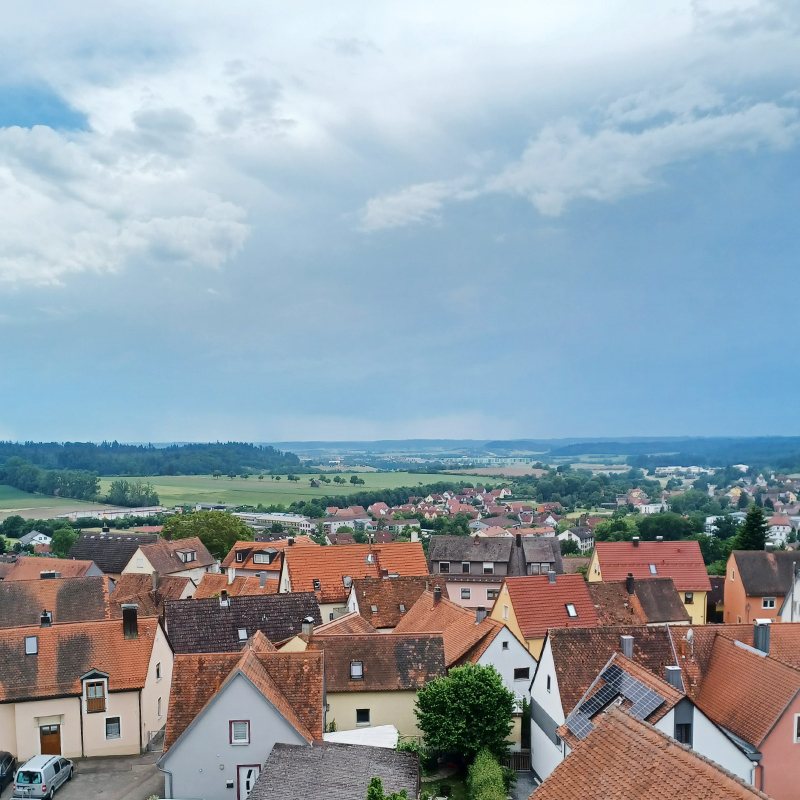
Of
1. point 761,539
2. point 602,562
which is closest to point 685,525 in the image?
point 761,539

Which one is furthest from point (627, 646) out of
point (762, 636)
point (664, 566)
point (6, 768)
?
point (664, 566)

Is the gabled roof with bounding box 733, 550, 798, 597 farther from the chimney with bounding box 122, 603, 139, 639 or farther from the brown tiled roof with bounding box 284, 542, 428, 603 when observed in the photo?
the chimney with bounding box 122, 603, 139, 639

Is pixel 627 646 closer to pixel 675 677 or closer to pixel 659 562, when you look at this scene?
pixel 675 677

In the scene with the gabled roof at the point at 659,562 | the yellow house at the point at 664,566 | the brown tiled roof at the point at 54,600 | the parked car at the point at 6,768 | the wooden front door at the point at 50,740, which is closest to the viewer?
the parked car at the point at 6,768

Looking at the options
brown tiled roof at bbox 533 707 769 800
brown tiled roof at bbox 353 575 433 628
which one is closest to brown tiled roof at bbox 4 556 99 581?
brown tiled roof at bbox 353 575 433 628

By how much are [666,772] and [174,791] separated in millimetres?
22688

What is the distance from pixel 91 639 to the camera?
122ft

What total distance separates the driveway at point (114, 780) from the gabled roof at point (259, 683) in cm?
313

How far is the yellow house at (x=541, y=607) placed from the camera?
43.7 meters

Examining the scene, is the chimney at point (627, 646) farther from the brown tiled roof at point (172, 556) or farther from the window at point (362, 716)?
the brown tiled roof at point (172, 556)

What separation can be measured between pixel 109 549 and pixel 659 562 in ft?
195

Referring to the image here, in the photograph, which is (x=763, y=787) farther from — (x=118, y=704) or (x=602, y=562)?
(x=602, y=562)

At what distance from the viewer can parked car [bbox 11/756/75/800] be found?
29750mm

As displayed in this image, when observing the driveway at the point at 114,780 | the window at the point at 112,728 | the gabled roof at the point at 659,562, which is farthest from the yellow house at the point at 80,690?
the gabled roof at the point at 659,562
